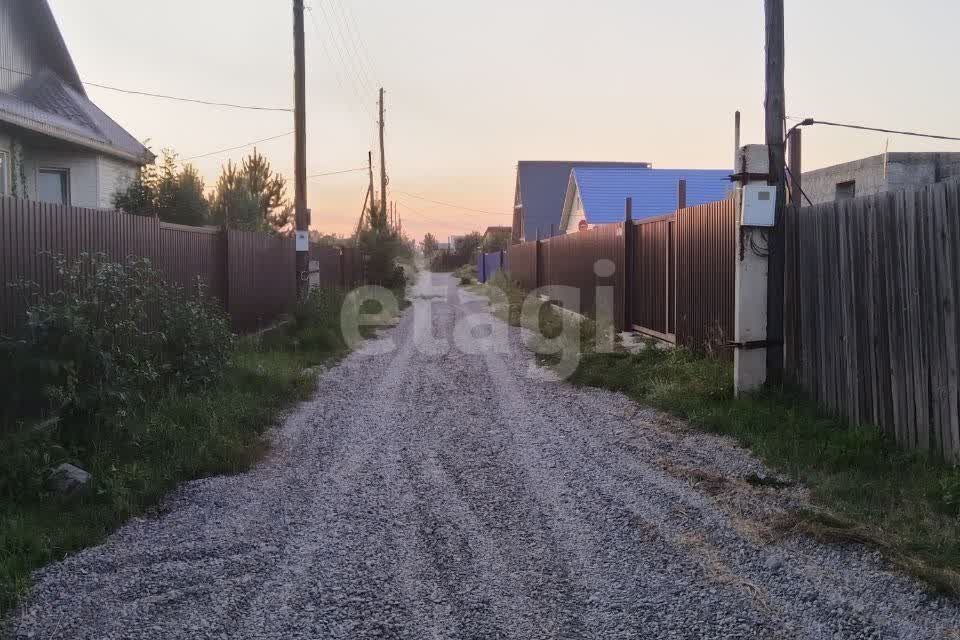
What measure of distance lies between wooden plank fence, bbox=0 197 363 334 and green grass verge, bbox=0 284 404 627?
1.18 metres

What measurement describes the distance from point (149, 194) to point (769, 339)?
14.4 meters

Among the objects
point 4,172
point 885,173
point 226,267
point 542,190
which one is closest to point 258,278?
point 226,267

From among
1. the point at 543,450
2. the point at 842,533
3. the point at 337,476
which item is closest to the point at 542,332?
the point at 543,450

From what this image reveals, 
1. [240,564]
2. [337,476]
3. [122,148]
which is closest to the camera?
[240,564]

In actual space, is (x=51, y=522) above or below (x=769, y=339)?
below

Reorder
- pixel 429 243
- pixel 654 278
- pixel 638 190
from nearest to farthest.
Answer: pixel 654 278 → pixel 638 190 → pixel 429 243

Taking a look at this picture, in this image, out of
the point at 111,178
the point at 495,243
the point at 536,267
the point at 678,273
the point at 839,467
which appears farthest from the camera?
the point at 495,243

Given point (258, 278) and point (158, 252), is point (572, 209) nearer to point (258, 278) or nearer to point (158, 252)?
point (258, 278)

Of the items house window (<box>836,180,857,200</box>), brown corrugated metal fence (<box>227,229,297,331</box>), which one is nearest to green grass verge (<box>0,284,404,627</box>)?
brown corrugated metal fence (<box>227,229,297,331</box>)

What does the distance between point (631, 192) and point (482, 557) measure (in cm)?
2752

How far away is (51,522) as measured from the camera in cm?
442

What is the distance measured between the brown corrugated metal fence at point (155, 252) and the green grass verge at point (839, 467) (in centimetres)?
552

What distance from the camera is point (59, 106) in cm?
1551

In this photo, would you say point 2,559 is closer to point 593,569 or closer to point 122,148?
point 593,569
